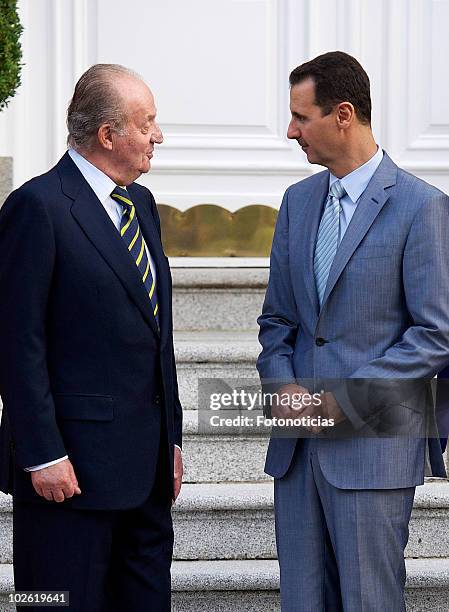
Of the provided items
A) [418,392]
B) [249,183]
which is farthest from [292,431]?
[249,183]

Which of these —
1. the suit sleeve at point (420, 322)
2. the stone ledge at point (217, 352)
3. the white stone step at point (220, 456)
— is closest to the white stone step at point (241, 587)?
the white stone step at point (220, 456)

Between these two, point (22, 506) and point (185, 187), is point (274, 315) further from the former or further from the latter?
point (185, 187)

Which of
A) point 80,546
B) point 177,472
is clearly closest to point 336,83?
point 177,472

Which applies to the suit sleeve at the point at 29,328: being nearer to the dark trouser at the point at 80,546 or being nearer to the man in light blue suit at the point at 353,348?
the dark trouser at the point at 80,546

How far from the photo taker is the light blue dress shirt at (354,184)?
8.16 ft

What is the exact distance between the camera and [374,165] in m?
2.49

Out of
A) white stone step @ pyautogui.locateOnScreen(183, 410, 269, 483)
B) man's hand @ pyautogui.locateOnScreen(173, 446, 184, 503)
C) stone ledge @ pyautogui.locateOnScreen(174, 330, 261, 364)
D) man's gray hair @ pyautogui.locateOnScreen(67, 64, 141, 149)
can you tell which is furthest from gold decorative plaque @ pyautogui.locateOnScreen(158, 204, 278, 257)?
man's gray hair @ pyautogui.locateOnScreen(67, 64, 141, 149)

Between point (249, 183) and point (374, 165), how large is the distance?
68.9 inches

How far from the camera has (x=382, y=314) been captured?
2408 millimetres

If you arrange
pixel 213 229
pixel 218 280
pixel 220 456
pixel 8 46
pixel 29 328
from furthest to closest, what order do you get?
pixel 213 229 < pixel 218 280 < pixel 220 456 < pixel 8 46 < pixel 29 328

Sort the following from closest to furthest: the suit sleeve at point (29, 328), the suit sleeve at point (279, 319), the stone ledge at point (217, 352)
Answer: the suit sleeve at point (29, 328), the suit sleeve at point (279, 319), the stone ledge at point (217, 352)

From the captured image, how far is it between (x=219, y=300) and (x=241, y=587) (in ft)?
3.97

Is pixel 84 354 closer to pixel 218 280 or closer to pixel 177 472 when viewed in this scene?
pixel 177 472

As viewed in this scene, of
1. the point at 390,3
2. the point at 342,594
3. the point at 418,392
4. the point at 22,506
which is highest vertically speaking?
the point at 390,3
